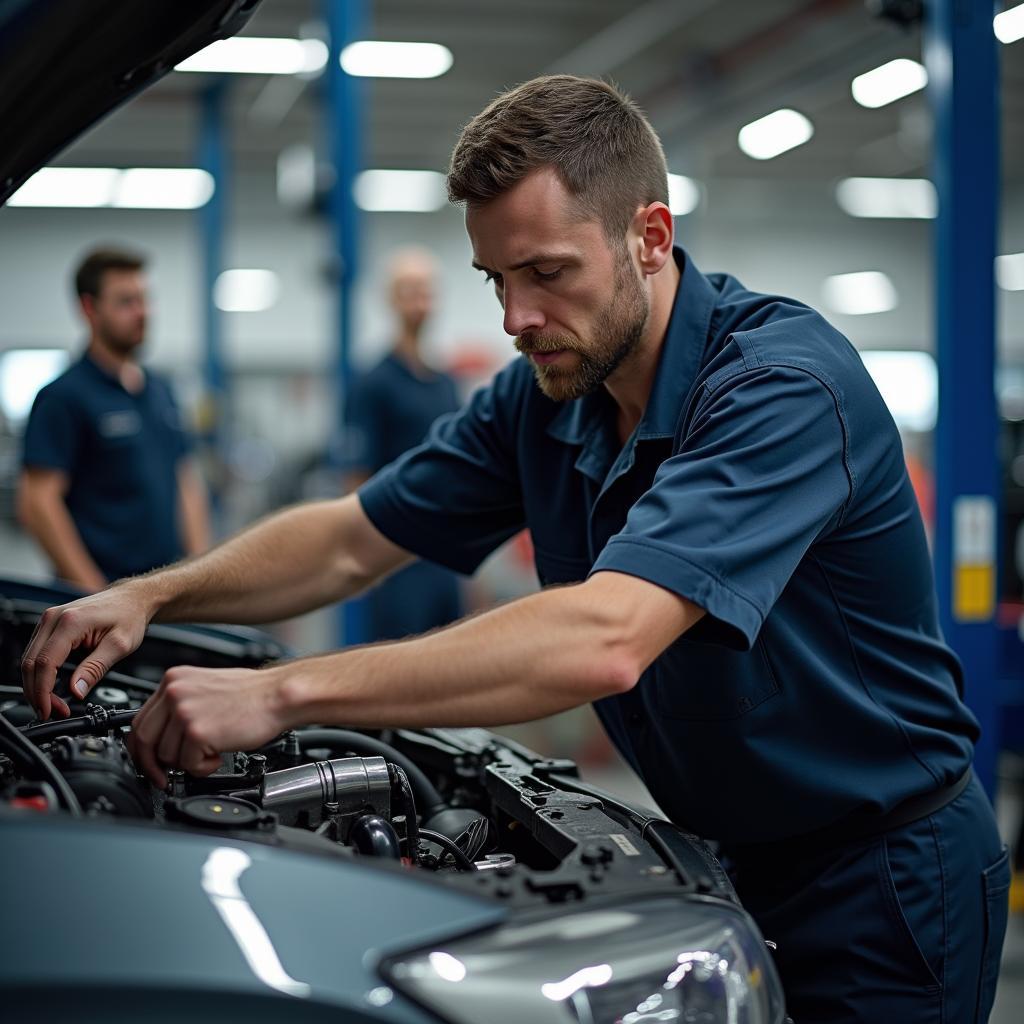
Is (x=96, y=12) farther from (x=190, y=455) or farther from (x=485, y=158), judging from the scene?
(x=190, y=455)

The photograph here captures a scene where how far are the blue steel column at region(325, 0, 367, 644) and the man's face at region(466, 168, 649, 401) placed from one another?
407 centimetres

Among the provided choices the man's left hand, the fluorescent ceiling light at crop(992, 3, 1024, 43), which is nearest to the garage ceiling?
the fluorescent ceiling light at crop(992, 3, 1024, 43)

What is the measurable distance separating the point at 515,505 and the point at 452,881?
1.06 metres

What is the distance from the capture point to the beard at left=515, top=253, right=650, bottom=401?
5.23ft

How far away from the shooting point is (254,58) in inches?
352

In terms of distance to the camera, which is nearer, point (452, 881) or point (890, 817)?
point (452, 881)

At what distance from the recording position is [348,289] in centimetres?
577

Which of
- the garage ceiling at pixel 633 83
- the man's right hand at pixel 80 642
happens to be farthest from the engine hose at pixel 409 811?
the garage ceiling at pixel 633 83

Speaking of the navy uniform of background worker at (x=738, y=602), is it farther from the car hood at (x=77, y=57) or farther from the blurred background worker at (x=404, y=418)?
the blurred background worker at (x=404, y=418)

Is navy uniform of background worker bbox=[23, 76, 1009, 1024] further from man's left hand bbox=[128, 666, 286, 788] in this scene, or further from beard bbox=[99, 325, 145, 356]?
beard bbox=[99, 325, 145, 356]

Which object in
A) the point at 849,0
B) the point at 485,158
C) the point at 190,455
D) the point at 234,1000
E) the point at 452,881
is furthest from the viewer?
the point at 849,0

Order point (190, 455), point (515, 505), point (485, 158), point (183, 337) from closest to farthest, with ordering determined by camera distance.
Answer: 1. point (485, 158)
2. point (515, 505)
3. point (190, 455)
4. point (183, 337)

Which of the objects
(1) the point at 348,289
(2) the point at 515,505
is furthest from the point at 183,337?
(2) the point at 515,505

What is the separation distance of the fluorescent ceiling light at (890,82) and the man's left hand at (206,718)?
25.4ft
